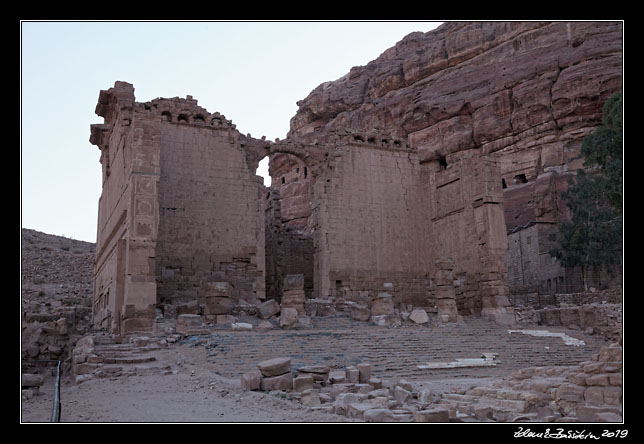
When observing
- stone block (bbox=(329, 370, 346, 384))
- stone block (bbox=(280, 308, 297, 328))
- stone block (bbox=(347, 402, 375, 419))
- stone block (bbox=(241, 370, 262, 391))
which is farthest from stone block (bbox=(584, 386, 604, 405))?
stone block (bbox=(280, 308, 297, 328))

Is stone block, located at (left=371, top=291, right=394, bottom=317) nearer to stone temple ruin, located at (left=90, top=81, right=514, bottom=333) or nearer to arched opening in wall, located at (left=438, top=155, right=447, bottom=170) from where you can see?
stone temple ruin, located at (left=90, top=81, right=514, bottom=333)

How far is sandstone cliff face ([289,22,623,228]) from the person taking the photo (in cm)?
A: 3578

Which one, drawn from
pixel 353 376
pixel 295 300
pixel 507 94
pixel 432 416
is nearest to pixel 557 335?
pixel 295 300

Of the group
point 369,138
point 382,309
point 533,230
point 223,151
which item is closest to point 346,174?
point 369,138

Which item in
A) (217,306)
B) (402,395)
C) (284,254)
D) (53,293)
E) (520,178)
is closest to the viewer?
(402,395)

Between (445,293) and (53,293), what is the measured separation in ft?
56.8

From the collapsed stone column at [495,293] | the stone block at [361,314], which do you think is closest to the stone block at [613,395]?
the stone block at [361,314]

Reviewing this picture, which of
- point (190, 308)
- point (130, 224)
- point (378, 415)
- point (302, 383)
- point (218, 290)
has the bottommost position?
point (302, 383)

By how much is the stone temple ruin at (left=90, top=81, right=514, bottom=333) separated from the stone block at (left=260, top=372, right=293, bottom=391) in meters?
6.71

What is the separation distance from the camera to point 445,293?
63.6ft

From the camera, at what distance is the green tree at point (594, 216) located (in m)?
28.2

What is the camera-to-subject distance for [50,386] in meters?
12.4

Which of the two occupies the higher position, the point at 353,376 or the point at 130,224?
the point at 130,224

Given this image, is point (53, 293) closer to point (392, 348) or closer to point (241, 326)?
point (241, 326)
